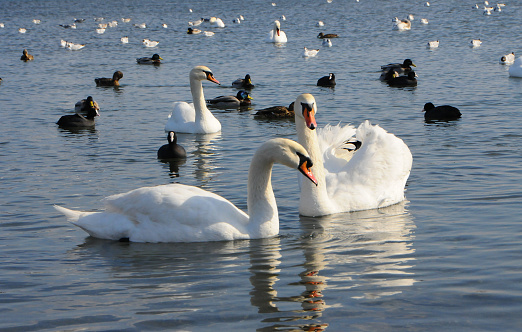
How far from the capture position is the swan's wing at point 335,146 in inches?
405

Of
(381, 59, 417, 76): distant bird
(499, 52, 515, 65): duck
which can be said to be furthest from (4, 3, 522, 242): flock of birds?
(499, 52, 515, 65): duck

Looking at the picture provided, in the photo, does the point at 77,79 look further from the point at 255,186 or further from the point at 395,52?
the point at 255,186

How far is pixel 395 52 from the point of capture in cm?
3148

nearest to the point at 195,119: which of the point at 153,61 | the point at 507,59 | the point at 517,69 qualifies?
the point at 517,69

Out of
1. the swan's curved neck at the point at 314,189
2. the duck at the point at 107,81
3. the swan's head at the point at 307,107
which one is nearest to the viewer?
the swan's curved neck at the point at 314,189

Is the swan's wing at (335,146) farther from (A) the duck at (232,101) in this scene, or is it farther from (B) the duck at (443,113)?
(A) the duck at (232,101)

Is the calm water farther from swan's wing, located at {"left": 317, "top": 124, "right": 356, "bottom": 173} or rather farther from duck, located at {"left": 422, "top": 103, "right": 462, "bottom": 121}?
swan's wing, located at {"left": 317, "top": 124, "right": 356, "bottom": 173}

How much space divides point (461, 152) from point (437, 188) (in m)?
2.62

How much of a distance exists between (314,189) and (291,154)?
141cm

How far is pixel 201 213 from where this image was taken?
7.89m

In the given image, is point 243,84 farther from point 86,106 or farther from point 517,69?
point 517,69

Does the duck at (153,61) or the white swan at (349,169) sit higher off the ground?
the duck at (153,61)

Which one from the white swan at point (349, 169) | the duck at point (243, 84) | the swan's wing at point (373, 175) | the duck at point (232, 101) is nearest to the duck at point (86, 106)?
the duck at point (232, 101)

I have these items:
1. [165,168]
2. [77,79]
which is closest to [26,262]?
[165,168]
